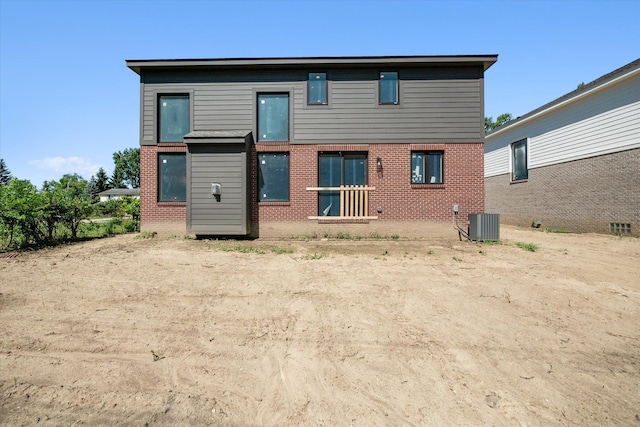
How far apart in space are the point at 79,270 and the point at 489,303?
7.33 metres

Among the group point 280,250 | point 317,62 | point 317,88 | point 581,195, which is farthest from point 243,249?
point 581,195

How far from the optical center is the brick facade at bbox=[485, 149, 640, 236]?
36.8 feet

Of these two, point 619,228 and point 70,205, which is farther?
point 619,228

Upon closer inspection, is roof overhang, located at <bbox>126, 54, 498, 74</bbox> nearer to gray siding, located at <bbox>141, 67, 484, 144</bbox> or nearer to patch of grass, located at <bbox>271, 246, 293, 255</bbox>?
gray siding, located at <bbox>141, 67, 484, 144</bbox>

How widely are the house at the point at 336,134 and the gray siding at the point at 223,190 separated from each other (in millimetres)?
615

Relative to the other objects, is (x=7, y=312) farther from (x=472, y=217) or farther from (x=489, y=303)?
(x=472, y=217)

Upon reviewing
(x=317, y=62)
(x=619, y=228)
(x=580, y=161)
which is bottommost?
(x=619, y=228)

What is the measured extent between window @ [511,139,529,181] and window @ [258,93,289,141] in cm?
1338

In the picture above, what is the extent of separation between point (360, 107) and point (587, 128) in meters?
9.82

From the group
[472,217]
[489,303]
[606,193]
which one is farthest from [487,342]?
[606,193]

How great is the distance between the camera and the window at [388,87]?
1074 cm

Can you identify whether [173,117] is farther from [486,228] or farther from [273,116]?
[486,228]

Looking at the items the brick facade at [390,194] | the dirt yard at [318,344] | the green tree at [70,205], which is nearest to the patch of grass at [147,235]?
the green tree at [70,205]

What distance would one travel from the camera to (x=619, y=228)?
38.0ft
